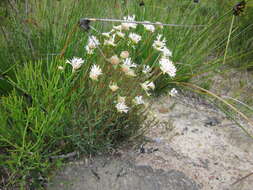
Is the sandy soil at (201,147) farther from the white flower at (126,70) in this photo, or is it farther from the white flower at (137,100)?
the white flower at (126,70)

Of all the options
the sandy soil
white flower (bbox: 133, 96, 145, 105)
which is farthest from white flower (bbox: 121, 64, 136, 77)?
the sandy soil

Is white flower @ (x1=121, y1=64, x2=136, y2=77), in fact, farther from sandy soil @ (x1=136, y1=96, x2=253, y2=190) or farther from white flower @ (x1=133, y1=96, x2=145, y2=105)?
sandy soil @ (x1=136, y1=96, x2=253, y2=190)

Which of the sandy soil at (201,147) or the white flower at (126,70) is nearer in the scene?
the white flower at (126,70)

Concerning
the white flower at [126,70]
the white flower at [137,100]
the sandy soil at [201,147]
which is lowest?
the sandy soil at [201,147]

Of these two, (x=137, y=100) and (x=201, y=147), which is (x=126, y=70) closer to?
(x=137, y=100)

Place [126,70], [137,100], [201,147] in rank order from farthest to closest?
[201,147], [137,100], [126,70]

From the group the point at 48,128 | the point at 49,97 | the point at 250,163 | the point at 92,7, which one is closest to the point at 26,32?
the point at 92,7

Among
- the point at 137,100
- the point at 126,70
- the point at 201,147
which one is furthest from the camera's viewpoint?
the point at 201,147

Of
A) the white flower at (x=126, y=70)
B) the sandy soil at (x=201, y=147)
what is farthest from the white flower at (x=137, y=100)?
the sandy soil at (x=201, y=147)

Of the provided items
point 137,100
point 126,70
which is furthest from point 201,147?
point 126,70

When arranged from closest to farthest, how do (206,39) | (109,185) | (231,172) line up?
(109,185) → (231,172) → (206,39)

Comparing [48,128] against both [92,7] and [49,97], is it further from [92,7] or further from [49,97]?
[92,7]
